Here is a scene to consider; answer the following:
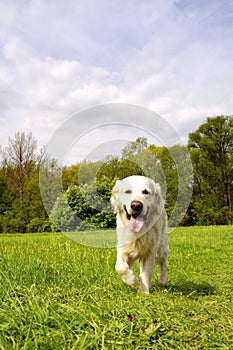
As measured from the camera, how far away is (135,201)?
4812 mm

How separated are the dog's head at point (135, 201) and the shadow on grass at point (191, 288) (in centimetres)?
111

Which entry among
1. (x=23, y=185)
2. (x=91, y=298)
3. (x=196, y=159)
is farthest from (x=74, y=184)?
(x=196, y=159)

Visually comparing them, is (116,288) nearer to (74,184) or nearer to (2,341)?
(2,341)

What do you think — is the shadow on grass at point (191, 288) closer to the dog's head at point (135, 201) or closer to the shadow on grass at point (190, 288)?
the shadow on grass at point (190, 288)

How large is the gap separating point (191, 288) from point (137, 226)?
1.40 meters

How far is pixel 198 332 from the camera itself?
3.08m

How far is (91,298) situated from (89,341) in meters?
1.07

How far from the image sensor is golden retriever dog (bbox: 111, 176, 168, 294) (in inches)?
191

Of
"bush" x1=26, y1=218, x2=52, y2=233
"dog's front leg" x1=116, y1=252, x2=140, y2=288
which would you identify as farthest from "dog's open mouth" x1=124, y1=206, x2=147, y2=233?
"bush" x1=26, y1=218, x2=52, y2=233

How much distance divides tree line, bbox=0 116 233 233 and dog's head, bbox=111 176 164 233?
0.87 meters

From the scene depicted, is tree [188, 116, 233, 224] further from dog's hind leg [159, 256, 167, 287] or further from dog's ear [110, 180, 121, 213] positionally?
dog's ear [110, 180, 121, 213]

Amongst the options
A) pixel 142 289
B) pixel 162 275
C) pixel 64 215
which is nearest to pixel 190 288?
pixel 162 275

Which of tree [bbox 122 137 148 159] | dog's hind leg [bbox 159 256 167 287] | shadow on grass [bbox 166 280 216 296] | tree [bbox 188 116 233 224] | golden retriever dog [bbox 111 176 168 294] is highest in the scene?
tree [bbox 188 116 233 224]

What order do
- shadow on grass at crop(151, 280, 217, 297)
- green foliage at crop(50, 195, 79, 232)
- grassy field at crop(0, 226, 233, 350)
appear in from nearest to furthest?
grassy field at crop(0, 226, 233, 350)
shadow on grass at crop(151, 280, 217, 297)
green foliage at crop(50, 195, 79, 232)
